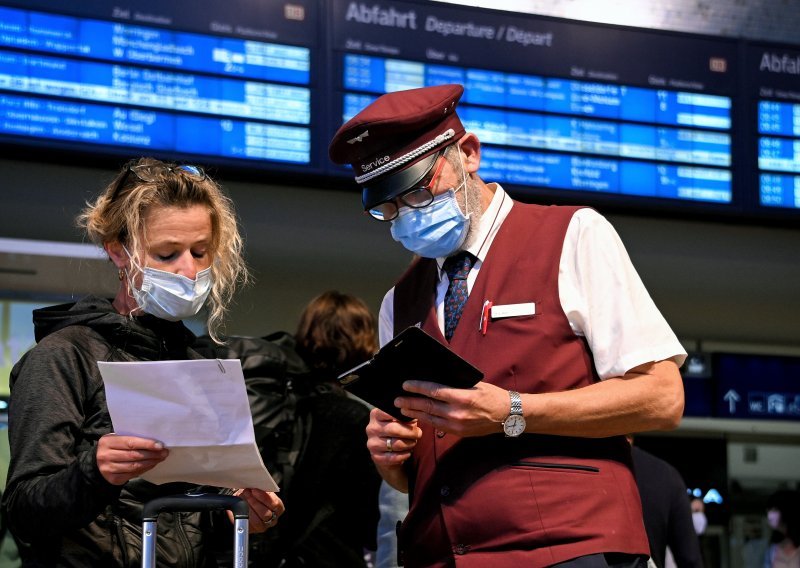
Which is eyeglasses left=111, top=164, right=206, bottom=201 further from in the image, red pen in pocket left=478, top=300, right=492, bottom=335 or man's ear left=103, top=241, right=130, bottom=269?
red pen in pocket left=478, top=300, right=492, bottom=335

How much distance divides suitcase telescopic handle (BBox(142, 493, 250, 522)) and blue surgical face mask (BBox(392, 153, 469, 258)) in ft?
2.39

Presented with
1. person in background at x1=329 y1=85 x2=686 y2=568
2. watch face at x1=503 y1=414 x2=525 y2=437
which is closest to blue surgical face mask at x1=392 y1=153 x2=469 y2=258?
person in background at x1=329 y1=85 x2=686 y2=568

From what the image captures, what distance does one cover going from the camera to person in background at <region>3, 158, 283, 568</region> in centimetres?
203

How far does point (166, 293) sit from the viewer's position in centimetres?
233

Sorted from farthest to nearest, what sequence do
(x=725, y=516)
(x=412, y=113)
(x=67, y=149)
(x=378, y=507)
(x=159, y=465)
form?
(x=725, y=516)
(x=67, y=149)
(x=378, y=507)
(x=412, y=113)
(x=159, y=465)

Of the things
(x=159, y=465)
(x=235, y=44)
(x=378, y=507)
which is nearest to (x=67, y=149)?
(x=235, y=44)

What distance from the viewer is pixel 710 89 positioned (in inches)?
234

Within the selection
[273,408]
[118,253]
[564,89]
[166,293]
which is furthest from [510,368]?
[564,89]

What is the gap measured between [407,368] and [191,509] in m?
0.45

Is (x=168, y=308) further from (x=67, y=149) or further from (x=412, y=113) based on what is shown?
(x=67, y=149)

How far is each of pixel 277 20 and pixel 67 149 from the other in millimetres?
1126

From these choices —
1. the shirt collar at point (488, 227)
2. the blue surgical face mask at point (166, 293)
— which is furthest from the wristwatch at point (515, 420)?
the blue surgical face mask at point (166, 293)

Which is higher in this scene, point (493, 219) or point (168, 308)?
point (493, 219)

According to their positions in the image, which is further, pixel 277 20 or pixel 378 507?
pixel 277 20
